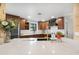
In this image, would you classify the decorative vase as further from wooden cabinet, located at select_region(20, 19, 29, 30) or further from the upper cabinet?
the upper cabinet

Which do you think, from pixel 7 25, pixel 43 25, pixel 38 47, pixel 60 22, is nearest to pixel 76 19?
pixel 60 22

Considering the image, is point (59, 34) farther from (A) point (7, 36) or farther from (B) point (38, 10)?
(A) point (7, 36)

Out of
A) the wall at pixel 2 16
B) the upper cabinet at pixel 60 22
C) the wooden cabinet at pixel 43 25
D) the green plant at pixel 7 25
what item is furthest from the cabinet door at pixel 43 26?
the wall at pixel 2 16

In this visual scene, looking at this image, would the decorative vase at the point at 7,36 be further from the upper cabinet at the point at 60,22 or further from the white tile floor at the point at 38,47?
the upper cabinet at the point at 60,22

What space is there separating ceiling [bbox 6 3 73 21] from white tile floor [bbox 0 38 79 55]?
1.00 ft

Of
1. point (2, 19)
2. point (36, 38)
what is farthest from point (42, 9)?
point (2, 19)

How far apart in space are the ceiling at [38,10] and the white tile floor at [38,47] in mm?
305

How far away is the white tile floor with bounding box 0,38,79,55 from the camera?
1.92 meters

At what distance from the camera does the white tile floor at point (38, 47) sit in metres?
1.92

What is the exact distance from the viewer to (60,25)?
79.3 inches

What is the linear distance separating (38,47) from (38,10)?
0.45 metres
